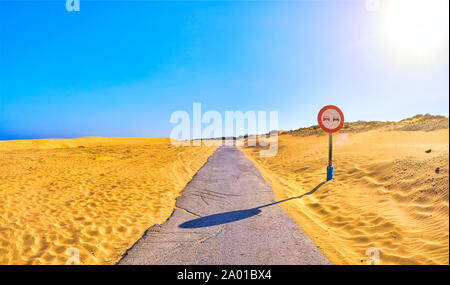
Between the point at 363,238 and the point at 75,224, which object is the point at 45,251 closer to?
the point at 75,224

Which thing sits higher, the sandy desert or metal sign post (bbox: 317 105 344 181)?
metal sign post (bbox: 317 105 344 181)

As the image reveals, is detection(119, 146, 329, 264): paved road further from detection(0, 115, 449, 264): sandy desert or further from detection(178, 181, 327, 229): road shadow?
detection(0, 115, 449, 264): sandy desert

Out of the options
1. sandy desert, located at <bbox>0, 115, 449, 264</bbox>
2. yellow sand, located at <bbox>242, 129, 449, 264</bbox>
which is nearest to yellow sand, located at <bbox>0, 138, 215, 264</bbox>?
sandy desert, located at <bbox>0, 115, 449, 264</bbox>

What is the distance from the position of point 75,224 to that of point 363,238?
6.23m

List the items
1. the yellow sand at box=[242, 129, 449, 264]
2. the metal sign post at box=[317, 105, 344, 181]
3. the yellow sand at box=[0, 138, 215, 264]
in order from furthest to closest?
1. the metal sign post at box=[317, 105, 344, 181]
2. the yellow sand at box=[0, 138, 215, 264]
3. the yellow sand at box=[242, 129, 449, 264]

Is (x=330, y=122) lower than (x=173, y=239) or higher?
higher

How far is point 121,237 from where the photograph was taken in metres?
4.34

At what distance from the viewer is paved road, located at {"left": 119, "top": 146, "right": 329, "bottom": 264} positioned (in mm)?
3348

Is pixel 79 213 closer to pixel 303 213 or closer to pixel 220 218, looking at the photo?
pixel 220 218

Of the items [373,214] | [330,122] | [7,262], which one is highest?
[330,122]

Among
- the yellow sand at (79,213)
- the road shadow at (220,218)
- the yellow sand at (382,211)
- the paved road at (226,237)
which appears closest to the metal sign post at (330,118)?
the yellow sand at (382,211)

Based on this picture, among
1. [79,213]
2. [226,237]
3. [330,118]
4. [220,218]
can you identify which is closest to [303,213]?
[220,218]
